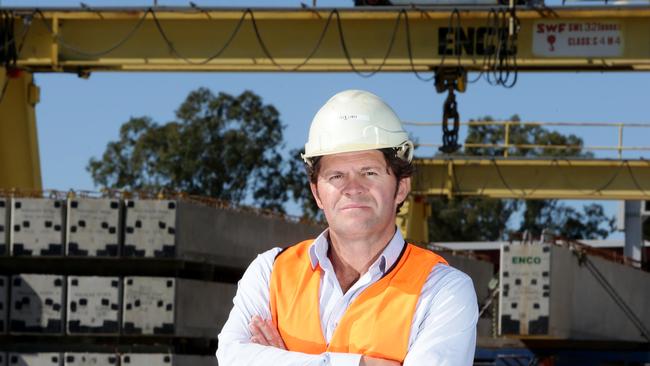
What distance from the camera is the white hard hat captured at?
3514mm

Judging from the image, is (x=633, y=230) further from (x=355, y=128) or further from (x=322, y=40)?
(x=355, y=128)

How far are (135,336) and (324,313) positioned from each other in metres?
9.73

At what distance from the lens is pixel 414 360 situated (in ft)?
11.0

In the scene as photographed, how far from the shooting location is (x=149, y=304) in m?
13.0

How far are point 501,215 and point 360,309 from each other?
59122 millimetres

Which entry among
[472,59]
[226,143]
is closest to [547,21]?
[472,59]

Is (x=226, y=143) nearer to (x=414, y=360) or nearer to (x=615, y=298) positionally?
(x=615, y=298)

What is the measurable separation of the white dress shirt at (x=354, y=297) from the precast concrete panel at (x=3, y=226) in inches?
393

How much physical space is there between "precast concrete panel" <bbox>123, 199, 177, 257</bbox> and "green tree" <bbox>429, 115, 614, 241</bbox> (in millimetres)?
47307

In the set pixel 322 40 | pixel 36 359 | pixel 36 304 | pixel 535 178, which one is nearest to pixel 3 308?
pixel 36 304

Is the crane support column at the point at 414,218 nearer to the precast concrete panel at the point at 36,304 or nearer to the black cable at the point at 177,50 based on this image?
the black cable at the point at 177,50

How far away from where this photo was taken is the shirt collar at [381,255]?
3.53 m

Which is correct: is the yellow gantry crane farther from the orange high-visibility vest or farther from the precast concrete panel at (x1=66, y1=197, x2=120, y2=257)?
the orange high-visibility vest

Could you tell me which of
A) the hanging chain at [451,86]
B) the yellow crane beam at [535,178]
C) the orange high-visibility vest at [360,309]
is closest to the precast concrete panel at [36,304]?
the hanging chain at [451,86]
